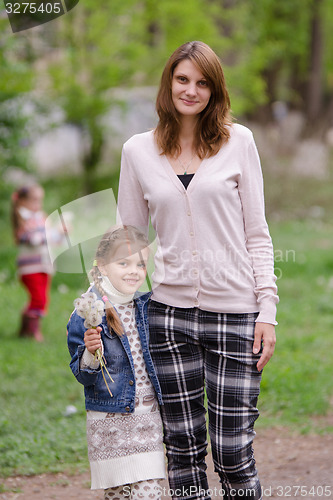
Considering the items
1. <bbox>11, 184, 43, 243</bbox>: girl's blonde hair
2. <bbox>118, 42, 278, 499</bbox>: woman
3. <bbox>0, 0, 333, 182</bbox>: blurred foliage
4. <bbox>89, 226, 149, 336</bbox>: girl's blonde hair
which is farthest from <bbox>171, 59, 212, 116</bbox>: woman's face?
<bbox>0, 0, 333, 182</bbox>: blurred foliage

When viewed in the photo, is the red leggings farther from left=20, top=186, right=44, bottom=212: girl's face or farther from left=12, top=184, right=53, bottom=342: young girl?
left=20, top=186, right=44, bottom=212: girl's face

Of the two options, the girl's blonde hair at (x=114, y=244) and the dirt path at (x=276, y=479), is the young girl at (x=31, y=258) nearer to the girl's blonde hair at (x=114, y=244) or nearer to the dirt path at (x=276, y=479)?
the dirt path at (x=276, y=479)

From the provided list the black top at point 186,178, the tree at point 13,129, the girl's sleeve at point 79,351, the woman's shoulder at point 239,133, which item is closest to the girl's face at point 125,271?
the girl's sleeve at point 79,351

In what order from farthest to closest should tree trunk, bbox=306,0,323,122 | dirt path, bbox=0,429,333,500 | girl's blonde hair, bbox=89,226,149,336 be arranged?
tree trunk, bbox=306,0,323,122 → dirt path, bbox=0,429,333,500 → girl's blonde hair, bbox=89,226,149,336

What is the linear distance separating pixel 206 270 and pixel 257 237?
0.25m

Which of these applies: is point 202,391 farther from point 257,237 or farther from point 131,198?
point 131,198

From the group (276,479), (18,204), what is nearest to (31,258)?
(18,204)

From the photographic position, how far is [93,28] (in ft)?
44.4

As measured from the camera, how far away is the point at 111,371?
3061 mm

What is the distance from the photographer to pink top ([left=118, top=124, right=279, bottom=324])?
2.99 meters

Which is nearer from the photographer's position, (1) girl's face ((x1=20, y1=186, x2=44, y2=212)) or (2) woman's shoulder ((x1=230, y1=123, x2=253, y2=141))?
(2) woman's shoulder ((x1=230, y1=123, x2=253, y2=141))

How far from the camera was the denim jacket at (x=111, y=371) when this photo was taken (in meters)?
3.01

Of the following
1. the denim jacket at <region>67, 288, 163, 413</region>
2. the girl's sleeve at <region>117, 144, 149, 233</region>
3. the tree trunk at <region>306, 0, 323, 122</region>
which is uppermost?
the tree trunk at <region>306, 0, 323, 122</region>

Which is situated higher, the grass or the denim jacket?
the denim jacket
